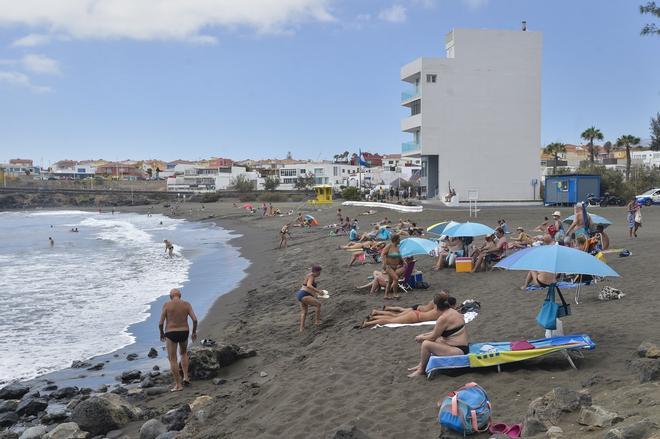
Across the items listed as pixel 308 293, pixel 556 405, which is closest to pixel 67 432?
pixel 308 293

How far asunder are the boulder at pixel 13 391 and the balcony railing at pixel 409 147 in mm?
35952

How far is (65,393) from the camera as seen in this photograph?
9.49m

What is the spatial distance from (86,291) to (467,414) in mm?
16682

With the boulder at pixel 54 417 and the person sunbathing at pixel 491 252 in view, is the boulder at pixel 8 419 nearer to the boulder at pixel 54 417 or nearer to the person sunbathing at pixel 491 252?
the boulder at pixel 54 417

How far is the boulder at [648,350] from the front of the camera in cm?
652

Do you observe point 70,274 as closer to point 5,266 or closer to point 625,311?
point 5,266

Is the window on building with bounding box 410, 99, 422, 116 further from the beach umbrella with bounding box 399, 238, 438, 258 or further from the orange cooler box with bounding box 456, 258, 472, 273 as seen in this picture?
the beach umbrella with bounding box 399, 238, 438, 258

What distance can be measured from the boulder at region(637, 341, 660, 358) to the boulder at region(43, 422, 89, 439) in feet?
22.0

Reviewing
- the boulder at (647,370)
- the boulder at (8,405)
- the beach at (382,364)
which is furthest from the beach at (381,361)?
the boulder at (8,405)

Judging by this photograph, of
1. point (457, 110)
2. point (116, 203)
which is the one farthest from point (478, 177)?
point (116, 203)

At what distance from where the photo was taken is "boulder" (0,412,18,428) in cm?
841

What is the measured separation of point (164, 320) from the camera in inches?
365

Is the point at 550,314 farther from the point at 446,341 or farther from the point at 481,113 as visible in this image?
the point at 481,113

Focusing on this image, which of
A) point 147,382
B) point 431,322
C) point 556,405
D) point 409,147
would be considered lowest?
point 147,382
